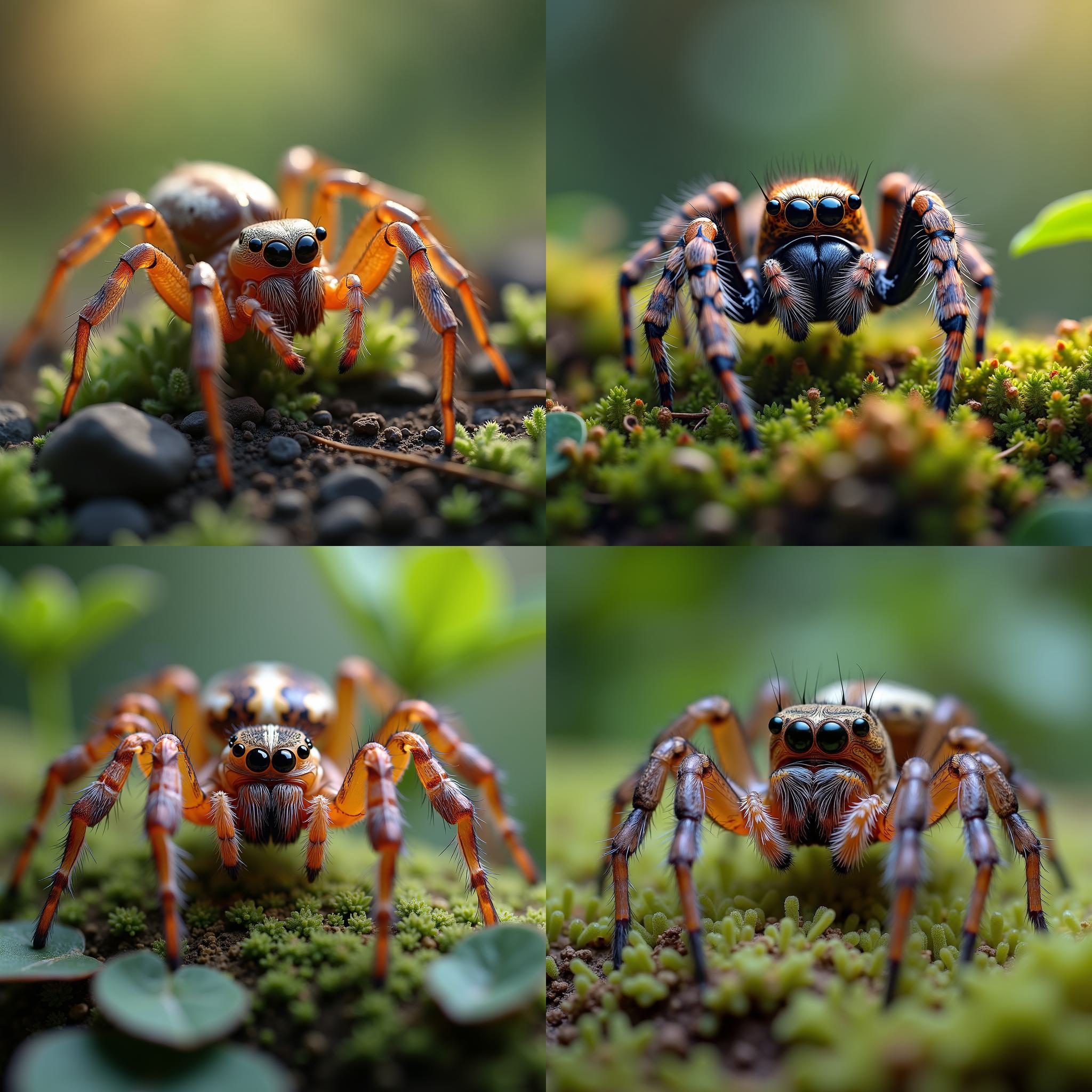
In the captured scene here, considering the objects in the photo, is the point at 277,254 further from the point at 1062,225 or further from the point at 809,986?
the point at 809,986

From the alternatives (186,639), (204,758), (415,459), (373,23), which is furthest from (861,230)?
(186,639)

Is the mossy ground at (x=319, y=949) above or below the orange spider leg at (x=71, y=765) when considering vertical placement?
below

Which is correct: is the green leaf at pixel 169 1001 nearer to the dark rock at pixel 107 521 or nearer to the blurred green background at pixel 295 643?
the dark rock at pixel 107 521

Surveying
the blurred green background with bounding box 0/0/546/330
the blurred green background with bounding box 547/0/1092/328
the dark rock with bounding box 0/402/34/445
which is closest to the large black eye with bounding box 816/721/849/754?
the dark rock with bounding box 0/402/34/445

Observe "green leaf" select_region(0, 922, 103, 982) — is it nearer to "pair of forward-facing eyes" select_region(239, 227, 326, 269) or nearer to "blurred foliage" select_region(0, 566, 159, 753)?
"blurred foliage" select_region(0, 566, 159, 753)

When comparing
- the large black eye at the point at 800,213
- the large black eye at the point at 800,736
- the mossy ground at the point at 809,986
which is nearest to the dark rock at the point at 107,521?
the mossy ground at the point at 809,986

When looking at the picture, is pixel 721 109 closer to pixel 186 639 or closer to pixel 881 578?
pixel 881 578

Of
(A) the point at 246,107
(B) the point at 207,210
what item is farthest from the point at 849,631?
(A) the point at 246,107
